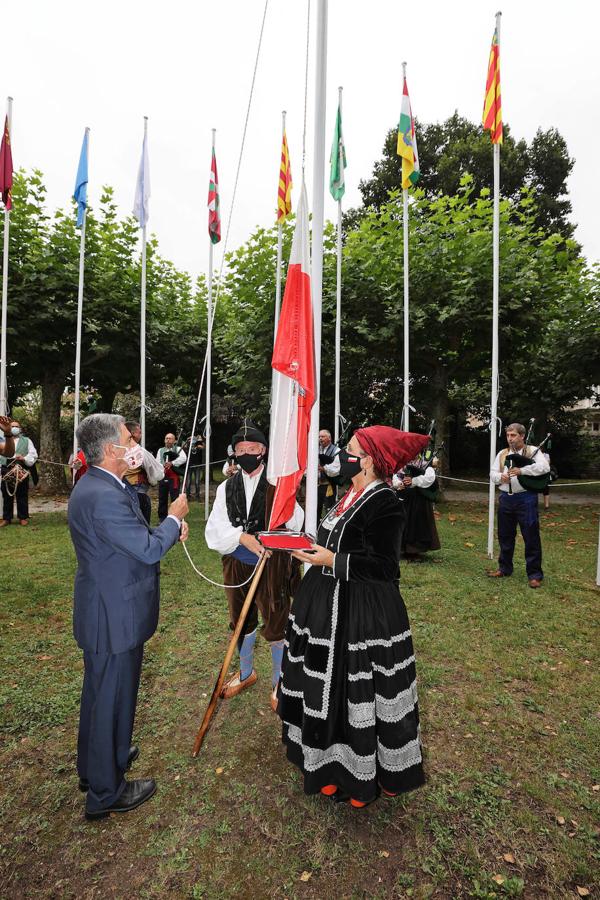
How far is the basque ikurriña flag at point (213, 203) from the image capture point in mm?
10711

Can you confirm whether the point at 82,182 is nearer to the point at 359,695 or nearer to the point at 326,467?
the point at 326,467

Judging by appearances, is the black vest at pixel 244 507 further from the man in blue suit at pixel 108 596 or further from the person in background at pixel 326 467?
the person in background at pixel 326 467

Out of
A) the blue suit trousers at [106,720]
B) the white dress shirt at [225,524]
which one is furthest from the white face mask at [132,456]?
the blue suit trousers at [106,720]

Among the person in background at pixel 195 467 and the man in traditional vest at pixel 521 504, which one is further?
the person in background at pixel 195 467

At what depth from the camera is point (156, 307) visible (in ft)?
54.5

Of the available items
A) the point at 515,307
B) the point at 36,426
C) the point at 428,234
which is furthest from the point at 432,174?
the point at 36,426

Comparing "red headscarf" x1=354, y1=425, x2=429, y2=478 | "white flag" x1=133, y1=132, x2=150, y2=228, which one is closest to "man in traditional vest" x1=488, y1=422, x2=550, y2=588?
"red headscarf" x1=354, y1=425, x2=429, y2=478

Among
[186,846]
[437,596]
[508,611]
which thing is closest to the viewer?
[186,846]

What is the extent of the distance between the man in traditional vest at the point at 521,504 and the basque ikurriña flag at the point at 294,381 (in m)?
4.97

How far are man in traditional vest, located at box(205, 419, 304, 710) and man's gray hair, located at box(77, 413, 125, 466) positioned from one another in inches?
48.4

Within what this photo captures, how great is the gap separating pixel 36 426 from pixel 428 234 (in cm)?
2099

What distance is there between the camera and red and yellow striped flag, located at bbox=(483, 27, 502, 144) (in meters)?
8.20

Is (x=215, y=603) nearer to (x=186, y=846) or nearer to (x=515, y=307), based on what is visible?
(x=186, y=846)

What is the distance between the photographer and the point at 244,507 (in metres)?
3.89
